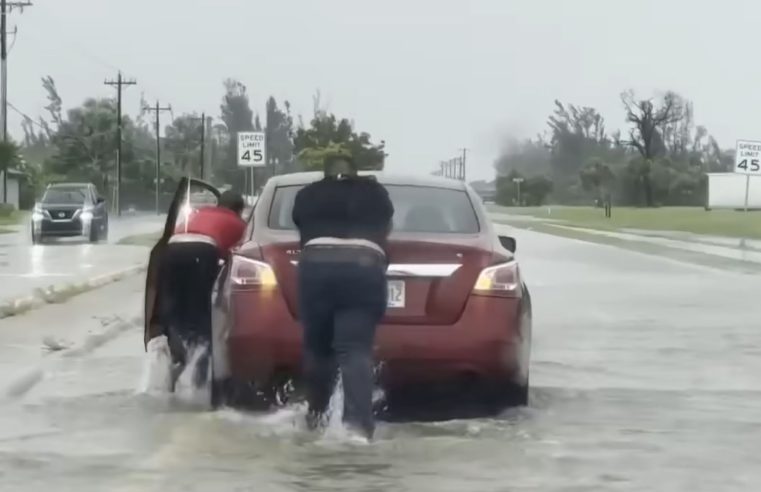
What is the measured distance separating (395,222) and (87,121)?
107 meters

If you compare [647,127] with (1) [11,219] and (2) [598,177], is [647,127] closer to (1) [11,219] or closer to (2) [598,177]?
(2) [598,177]

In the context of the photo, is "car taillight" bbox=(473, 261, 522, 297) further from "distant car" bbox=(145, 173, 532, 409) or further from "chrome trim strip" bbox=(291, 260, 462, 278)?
"chrome trim strip" bbox=(291, 260, 462, 278)

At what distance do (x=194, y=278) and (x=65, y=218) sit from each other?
3427cm

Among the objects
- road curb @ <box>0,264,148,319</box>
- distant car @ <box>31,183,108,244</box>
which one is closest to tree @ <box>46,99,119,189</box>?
distant car @ <box>31,183,108,244</box>

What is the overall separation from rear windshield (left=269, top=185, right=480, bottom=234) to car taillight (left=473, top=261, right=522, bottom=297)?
44 centimetres

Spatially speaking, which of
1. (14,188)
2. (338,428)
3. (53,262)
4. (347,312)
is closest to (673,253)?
(53,262)

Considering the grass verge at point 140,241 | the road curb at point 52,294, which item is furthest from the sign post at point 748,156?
the road curb at point 52,294

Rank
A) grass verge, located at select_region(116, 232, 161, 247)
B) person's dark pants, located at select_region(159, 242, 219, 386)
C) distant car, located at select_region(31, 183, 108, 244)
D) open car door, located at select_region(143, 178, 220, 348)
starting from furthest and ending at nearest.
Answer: distant car, located at select_region(31, 183, 108, 244) < grass verge, located at select_region(116, 232, 161, 247) < open car door, located at select_region(143, 178, 220, 348) < person's dark pants, located at select_region(159, 242, 219, 386)

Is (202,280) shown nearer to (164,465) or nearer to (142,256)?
(164,465)

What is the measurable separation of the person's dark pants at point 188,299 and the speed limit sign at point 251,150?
21.4m

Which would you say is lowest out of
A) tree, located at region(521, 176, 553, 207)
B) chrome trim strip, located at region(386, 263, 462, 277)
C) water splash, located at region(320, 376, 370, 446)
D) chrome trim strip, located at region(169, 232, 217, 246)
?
tree, located at region(521, 176, 553, 207)

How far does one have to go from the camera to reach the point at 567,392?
11.5 metres

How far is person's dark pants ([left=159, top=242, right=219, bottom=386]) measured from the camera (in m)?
10.7

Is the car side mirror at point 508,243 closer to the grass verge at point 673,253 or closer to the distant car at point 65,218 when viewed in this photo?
the grass verge at point 673,253
